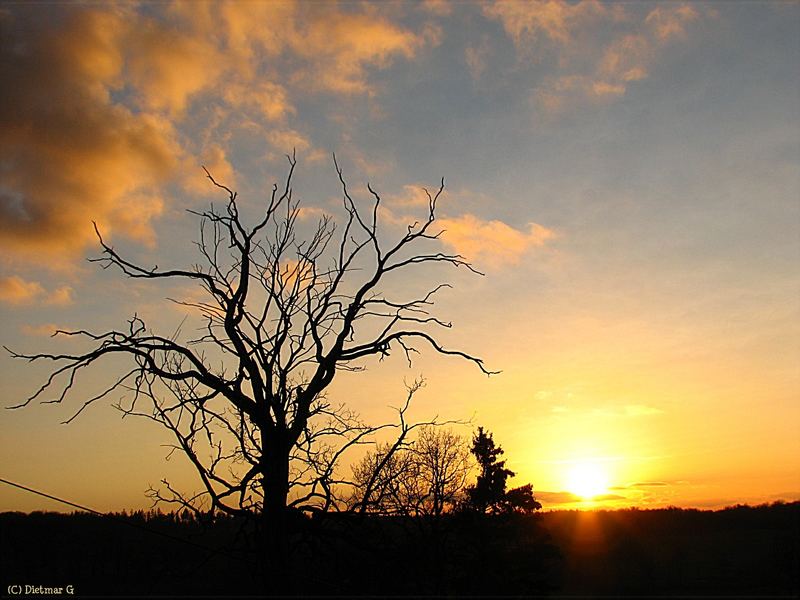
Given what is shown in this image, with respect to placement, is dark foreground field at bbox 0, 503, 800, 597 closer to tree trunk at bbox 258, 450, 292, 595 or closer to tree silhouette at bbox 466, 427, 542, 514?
tree trunk at bbox 258, 450, 292, 595

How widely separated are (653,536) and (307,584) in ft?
49.3

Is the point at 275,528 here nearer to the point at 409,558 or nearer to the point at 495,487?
the point at 409,558

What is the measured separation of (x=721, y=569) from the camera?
1509 centimetres

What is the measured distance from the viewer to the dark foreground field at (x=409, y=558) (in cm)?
1248

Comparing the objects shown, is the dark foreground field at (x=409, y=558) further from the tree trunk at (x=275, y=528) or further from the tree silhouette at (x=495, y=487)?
the tree silhouette at (x=495, y=487)

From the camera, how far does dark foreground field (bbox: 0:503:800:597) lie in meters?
12.5

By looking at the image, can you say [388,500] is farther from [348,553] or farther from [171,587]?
[171,587]

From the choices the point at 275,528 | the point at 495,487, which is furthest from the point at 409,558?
the point at 495,487

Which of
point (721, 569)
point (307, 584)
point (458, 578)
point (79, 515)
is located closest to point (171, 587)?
point (307, 584)

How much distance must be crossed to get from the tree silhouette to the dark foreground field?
15.7 meters

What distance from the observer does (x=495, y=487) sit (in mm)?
44844

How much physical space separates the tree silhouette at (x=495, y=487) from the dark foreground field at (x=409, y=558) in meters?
15.7

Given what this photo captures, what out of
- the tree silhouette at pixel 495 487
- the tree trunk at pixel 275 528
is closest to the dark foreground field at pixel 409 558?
the tree trunk at pixel 275 528

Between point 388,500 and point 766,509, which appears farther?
point 766,509
